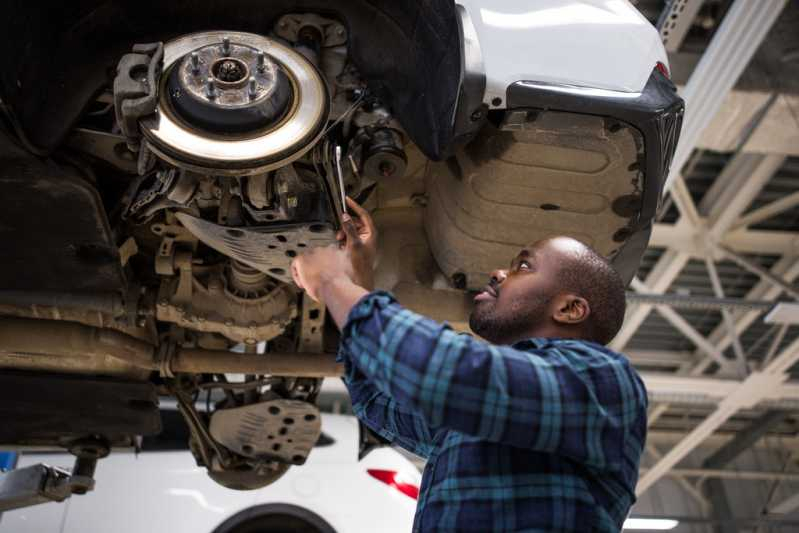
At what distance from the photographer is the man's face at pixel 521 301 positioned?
1.62 metres

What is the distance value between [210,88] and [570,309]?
978 mm

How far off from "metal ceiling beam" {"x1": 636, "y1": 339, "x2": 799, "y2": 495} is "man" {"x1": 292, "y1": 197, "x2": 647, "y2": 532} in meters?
7.10

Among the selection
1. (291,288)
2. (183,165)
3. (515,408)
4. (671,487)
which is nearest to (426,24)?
(183,165)

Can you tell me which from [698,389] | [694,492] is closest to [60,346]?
[698,389]

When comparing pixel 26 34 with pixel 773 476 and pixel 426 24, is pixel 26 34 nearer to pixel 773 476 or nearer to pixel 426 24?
pixel 426 24

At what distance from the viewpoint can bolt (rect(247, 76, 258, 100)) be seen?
1900 millimetres

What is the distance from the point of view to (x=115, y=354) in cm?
271

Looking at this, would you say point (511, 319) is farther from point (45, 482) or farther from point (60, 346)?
point (45, 482)

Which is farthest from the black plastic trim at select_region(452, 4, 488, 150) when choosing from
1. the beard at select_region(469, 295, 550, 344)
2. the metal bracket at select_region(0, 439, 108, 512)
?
the metal bracket at select_region(0, 439, 108, 512)

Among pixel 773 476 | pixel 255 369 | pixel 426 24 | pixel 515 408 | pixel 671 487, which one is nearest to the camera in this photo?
pixel 515 408

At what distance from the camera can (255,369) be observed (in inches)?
115

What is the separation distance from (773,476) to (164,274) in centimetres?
1096

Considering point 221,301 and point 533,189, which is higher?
point 533,189

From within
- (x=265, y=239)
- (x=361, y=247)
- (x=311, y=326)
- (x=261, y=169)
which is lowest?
(x=311, y=326)
